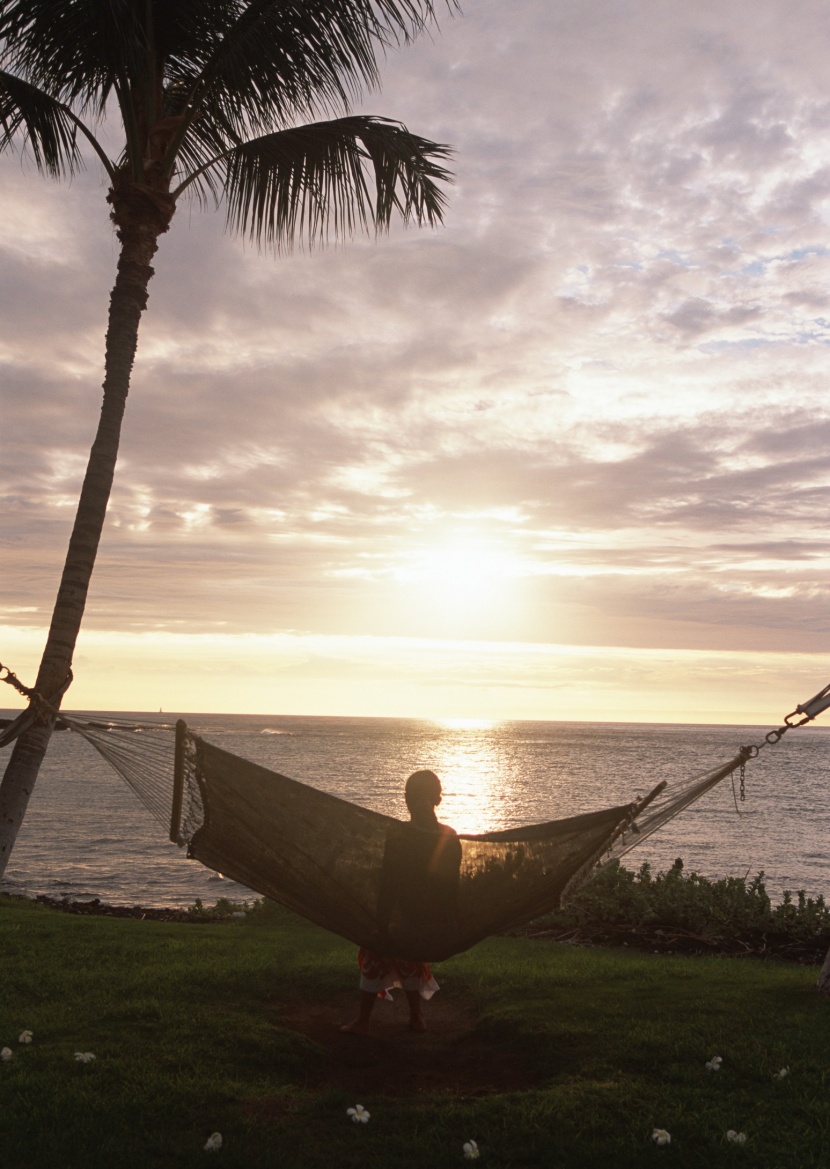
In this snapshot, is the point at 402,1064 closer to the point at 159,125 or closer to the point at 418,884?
the point at 418,884

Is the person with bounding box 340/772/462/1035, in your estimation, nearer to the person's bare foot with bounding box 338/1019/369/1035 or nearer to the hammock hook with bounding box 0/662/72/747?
the person's bare foot with bounding box 338/1019/369/1035

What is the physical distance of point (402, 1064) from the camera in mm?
5297

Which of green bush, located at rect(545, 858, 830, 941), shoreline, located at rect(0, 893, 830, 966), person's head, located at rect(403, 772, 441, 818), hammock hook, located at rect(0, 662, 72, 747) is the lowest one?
shoreline, located at rect(0, 893, 830, 966)

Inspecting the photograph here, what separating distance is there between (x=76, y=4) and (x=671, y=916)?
9.53m

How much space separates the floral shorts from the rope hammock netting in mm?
414

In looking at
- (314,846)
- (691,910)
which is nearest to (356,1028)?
(314,846)

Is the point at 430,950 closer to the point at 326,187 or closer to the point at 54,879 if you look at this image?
the point at 326,187

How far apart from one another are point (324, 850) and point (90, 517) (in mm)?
2579

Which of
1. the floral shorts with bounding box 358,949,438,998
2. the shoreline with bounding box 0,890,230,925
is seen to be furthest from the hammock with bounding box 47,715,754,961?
the shoreline with bounding box 0,890,230,925

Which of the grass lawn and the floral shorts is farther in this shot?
the floral shorts

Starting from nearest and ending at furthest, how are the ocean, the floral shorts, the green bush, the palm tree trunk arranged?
the palm tree trunk
the floral shorts
the green bush
the ocean

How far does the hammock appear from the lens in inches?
211

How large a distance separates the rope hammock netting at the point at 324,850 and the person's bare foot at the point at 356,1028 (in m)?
→ 0.75

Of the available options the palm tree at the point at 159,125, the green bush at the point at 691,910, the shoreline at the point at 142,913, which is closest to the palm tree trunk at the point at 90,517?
the palm tree at the point at 159,125
